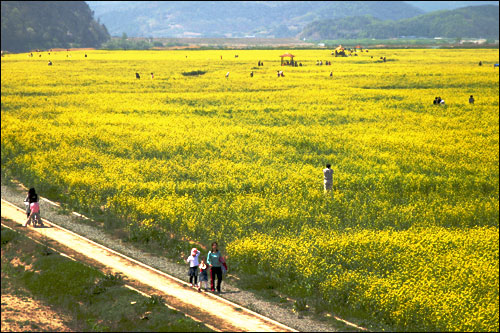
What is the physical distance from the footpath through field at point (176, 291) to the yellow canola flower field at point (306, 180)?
1969 mm

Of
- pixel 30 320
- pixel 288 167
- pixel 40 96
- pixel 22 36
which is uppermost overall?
pixel 22 36

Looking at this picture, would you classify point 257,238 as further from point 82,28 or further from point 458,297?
point 82,28

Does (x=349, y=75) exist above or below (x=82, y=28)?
below

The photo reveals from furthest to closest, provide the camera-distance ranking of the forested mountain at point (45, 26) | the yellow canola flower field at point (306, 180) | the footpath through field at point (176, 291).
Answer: the forested mountain at point (45, 26) → the yellow canola flower field at point (306, 180) → the footpath through field at point (176, 291)

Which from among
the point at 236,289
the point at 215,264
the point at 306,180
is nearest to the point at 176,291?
the point at 215,264

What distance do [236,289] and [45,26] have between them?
6658 inches

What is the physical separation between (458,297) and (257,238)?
7.46 m

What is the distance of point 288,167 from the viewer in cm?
3186

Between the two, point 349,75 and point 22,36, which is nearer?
point 349,75

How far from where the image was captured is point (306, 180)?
94.7 feet

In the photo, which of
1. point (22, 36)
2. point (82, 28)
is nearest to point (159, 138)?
point (22, 36)

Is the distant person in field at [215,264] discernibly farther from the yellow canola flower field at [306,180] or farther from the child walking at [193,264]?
the yellow canola flower field at [306,180]

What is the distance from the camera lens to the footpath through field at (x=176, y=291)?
16156 mm

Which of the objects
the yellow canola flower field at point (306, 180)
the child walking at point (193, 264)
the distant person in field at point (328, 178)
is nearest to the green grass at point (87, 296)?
the child walking at point (193, 264)
